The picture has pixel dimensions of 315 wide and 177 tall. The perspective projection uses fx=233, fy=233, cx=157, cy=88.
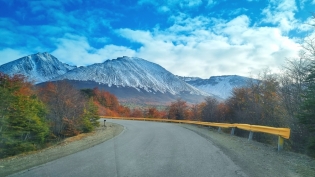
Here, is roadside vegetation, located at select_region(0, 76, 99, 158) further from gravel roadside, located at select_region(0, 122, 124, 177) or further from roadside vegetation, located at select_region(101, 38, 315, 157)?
roadside vegetation, located at select_region(101, 38, 315, 157)

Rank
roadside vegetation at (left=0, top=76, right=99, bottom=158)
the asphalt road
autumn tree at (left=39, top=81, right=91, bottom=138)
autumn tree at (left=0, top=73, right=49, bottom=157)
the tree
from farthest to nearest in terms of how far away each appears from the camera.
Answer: the tree, autumn tree at (left=39, top=81, right=91, bottom=138), roadside vegetation at (left=0, top=76, right=99, bottom=158), autumn tree at (left=0, top=73, right=49, bottom=157), the asphalt road

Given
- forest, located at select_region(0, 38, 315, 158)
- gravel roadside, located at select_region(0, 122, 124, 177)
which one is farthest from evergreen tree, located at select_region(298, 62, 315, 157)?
gravel roadside, located at select_region(0, 122, 124, 177)

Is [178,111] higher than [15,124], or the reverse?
[178,111]

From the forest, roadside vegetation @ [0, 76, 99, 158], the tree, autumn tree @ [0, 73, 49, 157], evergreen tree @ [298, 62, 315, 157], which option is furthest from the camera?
the tree

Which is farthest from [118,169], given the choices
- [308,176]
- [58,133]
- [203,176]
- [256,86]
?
[256,86]

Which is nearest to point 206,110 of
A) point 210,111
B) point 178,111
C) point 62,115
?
point 210,111

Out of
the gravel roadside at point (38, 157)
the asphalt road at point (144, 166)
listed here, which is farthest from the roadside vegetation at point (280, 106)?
the gravel roadside at point (38, 157)

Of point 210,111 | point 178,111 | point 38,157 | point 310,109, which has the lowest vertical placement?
point 38,157

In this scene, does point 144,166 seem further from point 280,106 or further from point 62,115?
point 62,115

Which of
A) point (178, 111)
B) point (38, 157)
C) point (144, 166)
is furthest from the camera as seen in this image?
point (178, 111)

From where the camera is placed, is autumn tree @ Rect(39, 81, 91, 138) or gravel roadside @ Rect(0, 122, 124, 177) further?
autumn tree @ Rect(39, 81, 91, 138)

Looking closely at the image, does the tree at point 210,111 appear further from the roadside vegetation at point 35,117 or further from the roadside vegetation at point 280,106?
the roadside vegetation at point 35,117

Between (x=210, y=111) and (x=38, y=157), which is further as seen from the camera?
(x=210, y=111)

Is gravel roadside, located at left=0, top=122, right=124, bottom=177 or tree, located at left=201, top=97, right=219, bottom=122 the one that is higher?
tree, located at left=201, top=97, right=219, bottom=122
